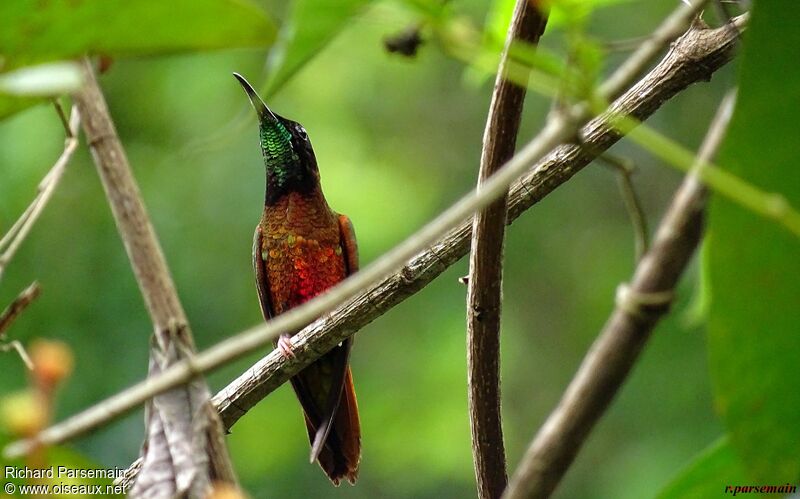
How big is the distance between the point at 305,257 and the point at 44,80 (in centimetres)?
292

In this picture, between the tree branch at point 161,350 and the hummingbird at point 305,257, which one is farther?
the hummingbird at point 305,257

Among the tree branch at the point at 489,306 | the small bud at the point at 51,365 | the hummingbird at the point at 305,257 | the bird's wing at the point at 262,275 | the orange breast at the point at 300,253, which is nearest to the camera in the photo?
the small bud at the point at 51,365

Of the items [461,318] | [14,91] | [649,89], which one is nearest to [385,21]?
[14,91]

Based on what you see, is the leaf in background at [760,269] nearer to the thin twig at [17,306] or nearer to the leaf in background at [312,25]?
the leaf in background at [312,25]

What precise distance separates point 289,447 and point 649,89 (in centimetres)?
574

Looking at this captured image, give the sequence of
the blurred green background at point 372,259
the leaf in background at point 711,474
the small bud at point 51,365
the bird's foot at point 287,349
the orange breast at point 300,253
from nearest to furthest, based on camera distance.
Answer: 1. the small bud at point 51,365
2. the leaf in background at point 711,474
3. the bird's foot at point 287,349
4. the orange breast at point 300,253
5. the blurred green background at point 372,259

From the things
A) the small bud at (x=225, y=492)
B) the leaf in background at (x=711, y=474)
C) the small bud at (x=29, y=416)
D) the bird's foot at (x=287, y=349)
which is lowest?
the leaf in background at (x=711, y=474)

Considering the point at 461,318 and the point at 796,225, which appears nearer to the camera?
the point at 796,225

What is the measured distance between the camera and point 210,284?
22.7ft

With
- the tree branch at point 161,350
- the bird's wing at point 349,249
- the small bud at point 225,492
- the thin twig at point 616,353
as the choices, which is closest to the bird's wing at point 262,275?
the bird's wing at point 349,249

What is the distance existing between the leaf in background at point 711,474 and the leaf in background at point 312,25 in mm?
493

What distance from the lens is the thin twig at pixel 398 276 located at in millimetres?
658

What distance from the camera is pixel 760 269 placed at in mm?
763

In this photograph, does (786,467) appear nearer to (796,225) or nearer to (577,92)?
(796,225)
